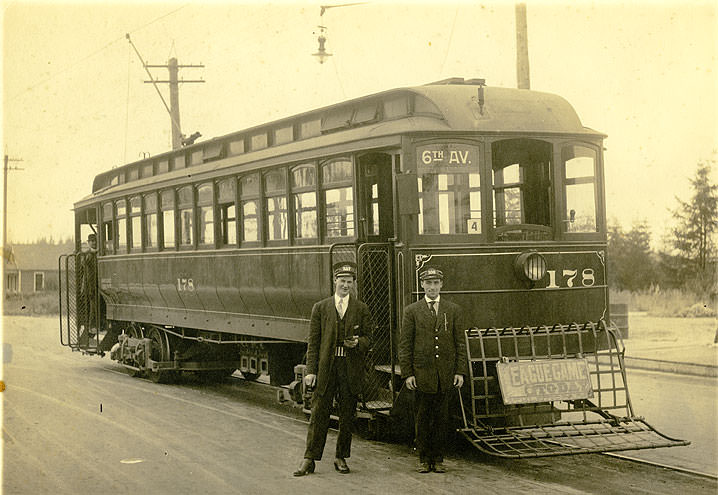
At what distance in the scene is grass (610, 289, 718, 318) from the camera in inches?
1134

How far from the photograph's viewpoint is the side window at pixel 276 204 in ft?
38.4

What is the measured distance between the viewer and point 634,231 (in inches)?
1940

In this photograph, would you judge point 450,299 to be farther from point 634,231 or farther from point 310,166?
point 634,231

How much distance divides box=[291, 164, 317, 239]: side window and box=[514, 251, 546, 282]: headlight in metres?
2.69

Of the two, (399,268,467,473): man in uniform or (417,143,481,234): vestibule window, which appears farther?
(417,143,481,234): vestibule window

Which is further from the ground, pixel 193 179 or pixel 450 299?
pixel 193 179

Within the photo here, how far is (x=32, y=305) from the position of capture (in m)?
52.1

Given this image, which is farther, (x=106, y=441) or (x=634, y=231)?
(x=634, y=231)

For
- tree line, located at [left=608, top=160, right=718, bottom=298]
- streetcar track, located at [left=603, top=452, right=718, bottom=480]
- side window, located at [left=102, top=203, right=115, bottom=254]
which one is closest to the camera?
streetcar track, located at [left=603, top=452, right=718, bottom=480]

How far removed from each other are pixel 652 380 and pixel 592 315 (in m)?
5.92

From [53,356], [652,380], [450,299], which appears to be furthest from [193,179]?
[53,356]

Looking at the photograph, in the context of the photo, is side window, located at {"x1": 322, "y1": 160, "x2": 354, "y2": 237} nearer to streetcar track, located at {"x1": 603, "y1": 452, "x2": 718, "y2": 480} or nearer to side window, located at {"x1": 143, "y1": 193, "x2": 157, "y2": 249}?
streetcar track, located at {"x1": 603, "y1": 452, "x2": 718, "y2": 480}

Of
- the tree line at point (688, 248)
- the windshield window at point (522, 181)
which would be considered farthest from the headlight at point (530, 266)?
the tree line at point (688, 248)

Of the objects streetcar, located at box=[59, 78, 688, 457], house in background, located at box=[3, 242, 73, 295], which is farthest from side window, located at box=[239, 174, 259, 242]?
house in background, located at box=[3, 242, 73, 295]
